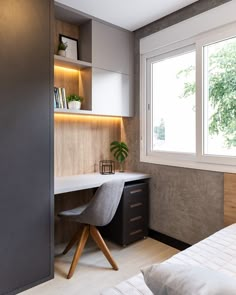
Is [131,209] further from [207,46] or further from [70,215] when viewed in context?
[207,46]

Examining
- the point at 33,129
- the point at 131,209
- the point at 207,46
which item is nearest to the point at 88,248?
the point at 131,209

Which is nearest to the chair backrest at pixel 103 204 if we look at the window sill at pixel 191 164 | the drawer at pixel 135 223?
the drawer at pixel 135 223

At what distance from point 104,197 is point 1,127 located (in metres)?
0.97

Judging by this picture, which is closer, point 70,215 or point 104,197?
point 104,197

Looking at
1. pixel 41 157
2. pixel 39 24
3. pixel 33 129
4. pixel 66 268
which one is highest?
pixel 39 24

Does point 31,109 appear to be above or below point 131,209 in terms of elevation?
above

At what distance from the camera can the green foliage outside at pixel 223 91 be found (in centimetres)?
220

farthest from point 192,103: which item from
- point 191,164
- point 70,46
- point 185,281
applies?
point 185,281

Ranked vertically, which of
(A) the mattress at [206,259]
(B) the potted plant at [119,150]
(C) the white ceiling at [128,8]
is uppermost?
(C) the white ceiling at [128,8]

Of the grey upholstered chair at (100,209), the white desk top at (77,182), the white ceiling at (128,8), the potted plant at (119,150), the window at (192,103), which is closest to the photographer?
the grey upholstered chair at (100,209)

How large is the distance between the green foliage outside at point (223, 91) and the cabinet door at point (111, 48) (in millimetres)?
1048

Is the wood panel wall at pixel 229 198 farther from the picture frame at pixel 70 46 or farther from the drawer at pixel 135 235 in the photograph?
the picture frame at pixel 70 46

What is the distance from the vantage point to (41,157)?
1939mm

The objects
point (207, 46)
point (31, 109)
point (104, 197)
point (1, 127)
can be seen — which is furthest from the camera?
point (207, 46)
